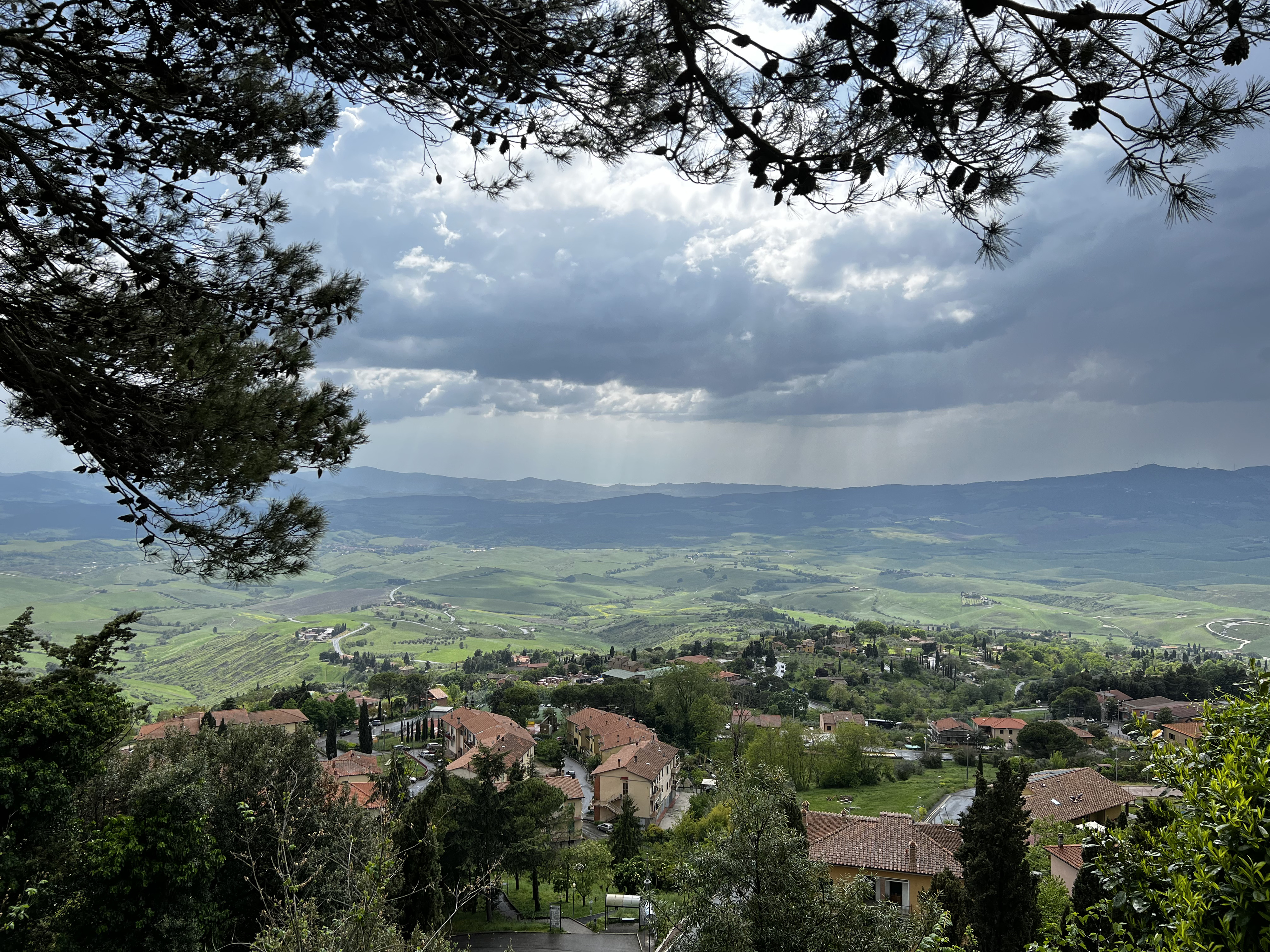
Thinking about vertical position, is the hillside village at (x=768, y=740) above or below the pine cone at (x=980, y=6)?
below

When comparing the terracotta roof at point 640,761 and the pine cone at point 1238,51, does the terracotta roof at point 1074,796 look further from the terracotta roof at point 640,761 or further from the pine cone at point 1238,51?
the pine cone at point 1238,51

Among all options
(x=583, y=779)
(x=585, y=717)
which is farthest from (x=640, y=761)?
(x=585, y=717)

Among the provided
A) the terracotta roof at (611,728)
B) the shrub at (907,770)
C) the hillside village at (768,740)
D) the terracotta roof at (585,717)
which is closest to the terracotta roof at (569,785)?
the hillside village at (768,740)

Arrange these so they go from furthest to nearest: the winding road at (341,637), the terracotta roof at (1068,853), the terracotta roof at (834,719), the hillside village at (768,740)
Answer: the winding road at (341,637) → the terracotta roof at (834,719) → the hillside village at (768,740) → the terracotta roof at (1068,853)

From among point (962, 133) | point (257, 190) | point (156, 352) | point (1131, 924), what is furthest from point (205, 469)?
point (1131, 924)

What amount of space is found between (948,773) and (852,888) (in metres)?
43.1

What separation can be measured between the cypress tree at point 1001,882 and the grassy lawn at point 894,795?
21.3 meters

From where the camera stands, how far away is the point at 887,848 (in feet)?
68.6

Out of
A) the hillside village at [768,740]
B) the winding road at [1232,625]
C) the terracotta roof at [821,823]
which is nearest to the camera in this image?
the hillside village at [768,740]

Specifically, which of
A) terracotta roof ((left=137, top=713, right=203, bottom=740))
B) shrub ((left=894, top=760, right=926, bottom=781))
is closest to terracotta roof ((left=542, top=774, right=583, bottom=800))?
terracotta roof ((left=137, top=713, right=203, bottom=740))

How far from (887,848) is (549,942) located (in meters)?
10.6

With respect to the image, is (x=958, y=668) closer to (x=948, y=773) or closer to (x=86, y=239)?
(x=948, y=773)

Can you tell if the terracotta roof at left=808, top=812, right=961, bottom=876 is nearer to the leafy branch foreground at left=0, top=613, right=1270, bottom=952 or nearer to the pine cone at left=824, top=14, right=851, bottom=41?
the leafy branch foreground at left=0, top=613, right=1270, bottom=952

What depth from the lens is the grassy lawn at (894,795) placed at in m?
36.4
